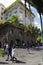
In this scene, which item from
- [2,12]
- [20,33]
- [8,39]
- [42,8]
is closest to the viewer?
[42,8]

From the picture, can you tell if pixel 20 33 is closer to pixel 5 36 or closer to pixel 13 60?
pixel 5 36

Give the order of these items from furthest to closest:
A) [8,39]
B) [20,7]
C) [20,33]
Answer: [20,7], [20,33], [8,39]

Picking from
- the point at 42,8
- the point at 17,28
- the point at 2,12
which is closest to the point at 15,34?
the point at 17,28

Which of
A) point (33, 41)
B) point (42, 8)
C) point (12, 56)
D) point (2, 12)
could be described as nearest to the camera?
point (42, 8)

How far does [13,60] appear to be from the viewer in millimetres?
20188

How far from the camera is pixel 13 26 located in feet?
202

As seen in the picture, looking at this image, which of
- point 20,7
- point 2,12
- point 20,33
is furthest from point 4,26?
point 2,12

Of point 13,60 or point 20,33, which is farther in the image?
point 20,33

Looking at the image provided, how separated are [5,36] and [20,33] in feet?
19.4

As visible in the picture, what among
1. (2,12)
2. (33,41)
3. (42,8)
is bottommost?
(33,41)

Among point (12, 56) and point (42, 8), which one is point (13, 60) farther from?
point (42, 8)

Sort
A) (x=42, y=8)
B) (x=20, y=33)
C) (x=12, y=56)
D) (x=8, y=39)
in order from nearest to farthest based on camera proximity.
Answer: (x=42, y=8)
(x=12, y=56)
(x=8, y=39)
(x=20, y=33)

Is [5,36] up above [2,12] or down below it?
below

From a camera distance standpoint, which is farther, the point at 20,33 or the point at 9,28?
the point at 20,33
